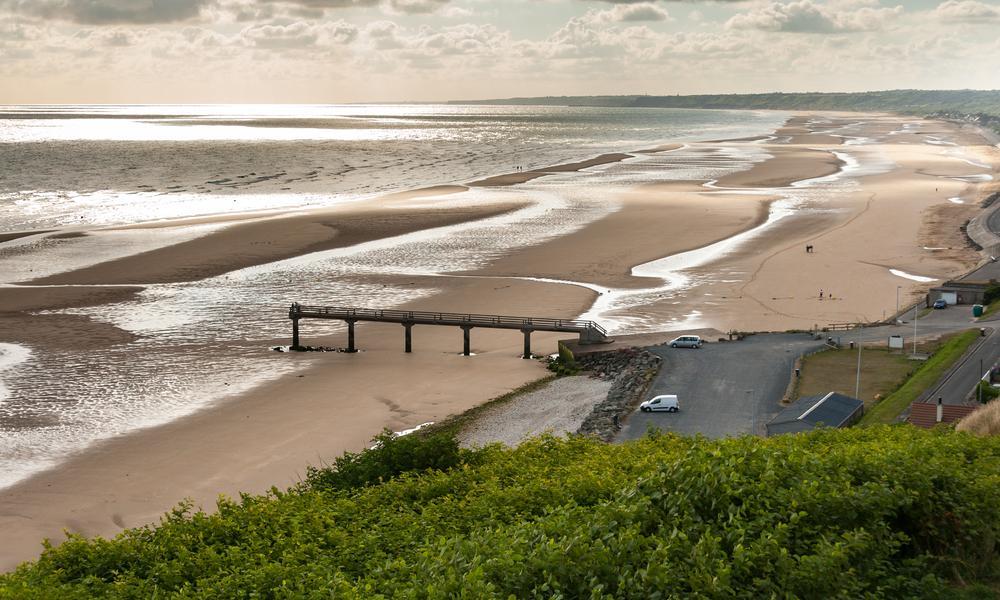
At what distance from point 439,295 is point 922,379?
92.3 ft

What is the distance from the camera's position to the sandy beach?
31078mm

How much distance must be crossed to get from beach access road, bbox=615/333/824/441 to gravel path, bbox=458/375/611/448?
255cm

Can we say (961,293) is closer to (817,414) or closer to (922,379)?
(922,379)

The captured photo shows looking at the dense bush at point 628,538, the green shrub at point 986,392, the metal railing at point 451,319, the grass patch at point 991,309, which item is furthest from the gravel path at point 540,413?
the grass patch at point 991,309

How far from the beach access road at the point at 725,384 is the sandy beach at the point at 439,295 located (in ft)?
19.6

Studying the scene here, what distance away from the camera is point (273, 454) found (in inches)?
1293

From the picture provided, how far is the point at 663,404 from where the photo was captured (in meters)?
33.7

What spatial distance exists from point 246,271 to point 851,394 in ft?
135

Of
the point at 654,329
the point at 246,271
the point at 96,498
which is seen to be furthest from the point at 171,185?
the point at 96,498

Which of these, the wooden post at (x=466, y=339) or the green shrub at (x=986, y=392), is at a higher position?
the green shrub at (x=986, y=392)

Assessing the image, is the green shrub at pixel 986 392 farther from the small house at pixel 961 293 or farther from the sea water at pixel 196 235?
the sea water at pixel 196 235

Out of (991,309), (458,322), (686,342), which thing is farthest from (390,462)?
(991,309)

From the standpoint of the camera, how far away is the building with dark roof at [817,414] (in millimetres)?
30188

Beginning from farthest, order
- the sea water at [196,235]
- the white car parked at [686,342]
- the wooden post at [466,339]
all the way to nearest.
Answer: the wooden post at [466,339] → the white car parked at [686,342] → the sea water at [196,235]
